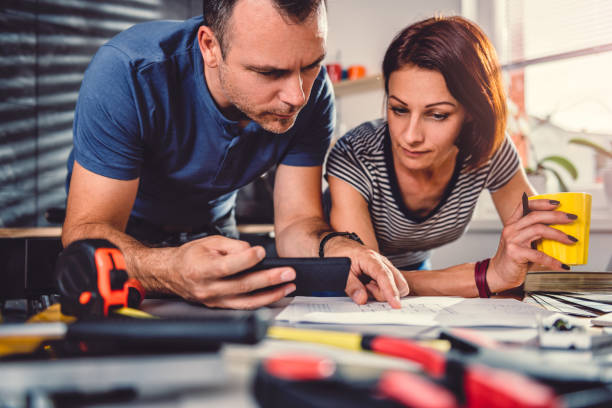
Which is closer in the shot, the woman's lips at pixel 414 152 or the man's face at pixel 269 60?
the man's face at pixel 269 60

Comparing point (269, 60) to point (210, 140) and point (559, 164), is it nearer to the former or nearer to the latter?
point (210, 140)

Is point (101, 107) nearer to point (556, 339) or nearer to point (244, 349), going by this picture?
point (244, 349)

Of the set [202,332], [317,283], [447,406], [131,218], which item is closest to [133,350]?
[202,332]

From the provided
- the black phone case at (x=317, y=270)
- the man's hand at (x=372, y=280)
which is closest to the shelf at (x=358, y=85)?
the man's hand at (x=372, y=280)

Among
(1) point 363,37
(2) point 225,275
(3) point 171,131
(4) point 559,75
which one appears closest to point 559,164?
(4) point 559,75

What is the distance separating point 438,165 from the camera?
139 cm

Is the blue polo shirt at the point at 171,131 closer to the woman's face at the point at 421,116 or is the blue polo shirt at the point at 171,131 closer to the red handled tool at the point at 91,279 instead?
the woman's face at the point at 421,116

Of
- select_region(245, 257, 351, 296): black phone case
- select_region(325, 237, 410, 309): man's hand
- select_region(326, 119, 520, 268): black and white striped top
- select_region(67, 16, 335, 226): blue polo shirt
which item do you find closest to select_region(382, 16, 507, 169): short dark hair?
select_region(326, 119, 520, 268): black and white striped top

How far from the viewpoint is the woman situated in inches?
42.1

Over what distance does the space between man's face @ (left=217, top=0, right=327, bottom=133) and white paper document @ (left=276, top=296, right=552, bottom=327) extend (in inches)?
17.6

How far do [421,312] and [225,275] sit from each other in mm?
315

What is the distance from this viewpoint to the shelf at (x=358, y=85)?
294cm

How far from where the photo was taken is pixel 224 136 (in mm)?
1225

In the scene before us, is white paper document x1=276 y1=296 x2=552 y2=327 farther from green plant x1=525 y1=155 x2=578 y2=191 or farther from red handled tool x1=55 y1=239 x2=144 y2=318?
green plant x1=525 y1=155 x2=578 y2=191
